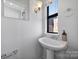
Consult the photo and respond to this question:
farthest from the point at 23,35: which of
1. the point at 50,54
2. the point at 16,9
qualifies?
the point at 50,54

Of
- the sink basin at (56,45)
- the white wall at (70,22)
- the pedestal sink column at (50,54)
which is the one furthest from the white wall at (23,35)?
the white wall at (70,22)

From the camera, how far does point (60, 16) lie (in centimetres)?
190

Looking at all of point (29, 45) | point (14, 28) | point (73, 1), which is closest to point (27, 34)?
point (29, 45)

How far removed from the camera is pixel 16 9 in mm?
2088

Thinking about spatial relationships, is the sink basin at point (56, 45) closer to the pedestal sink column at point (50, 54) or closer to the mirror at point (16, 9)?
the pedestal sink column at point (50, 54)

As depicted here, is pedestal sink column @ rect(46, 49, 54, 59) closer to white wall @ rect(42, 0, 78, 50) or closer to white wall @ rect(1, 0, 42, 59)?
white wall @ rect(42, 0, 78, 50)

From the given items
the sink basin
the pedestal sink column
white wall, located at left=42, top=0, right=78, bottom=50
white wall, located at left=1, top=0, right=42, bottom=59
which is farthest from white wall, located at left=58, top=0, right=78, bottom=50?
white wall, located at left=1, top=0, right=42, bottom=59

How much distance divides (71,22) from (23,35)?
3.98 feet

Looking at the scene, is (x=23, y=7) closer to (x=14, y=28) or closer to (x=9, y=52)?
(x=14, y=28)

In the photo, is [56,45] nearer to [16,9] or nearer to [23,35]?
[23,35]

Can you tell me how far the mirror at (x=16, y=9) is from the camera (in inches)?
72.1

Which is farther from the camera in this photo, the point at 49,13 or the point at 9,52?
the point at 49,13

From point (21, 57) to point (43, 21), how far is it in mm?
1226

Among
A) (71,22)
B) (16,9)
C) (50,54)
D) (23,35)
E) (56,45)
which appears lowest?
(50,54)
